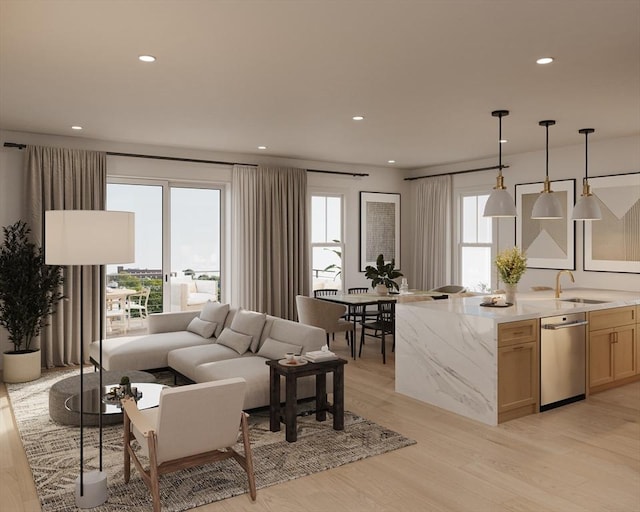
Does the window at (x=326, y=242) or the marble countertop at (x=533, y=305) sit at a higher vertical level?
the window at (x=326, y=242)

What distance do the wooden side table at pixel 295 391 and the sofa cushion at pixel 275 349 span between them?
42 cm

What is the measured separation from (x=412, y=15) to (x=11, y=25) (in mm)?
2308

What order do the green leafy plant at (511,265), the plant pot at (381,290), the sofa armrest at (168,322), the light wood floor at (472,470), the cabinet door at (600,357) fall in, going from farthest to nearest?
the plant pot at (381,290) → the sofa armrest at (168,322) → the cabinet door at (600,357) → the green leafy plant at (511,265) → the light wood floor at (472,470)

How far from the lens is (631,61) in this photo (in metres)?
3.73

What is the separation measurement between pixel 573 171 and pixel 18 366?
703cm

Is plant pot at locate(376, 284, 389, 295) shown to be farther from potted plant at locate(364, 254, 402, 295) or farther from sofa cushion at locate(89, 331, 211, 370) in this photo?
sofa cushion at locate(89, 331, 211, 370)

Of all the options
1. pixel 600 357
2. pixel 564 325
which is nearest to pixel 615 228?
pixel 600 357

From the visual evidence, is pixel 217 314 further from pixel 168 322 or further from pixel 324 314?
pixel 324 314

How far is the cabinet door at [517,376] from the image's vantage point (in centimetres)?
435

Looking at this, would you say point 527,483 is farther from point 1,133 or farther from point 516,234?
point 1,133

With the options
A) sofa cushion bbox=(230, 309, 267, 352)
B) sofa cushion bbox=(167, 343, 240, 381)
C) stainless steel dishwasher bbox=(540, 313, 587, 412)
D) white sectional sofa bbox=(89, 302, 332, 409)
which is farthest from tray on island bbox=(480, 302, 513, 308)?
sofa cushion bbox=(167, 343, 240, 381)

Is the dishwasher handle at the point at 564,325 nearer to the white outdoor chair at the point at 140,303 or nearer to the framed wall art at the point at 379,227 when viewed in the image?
the framed wall art at the point at 379,227

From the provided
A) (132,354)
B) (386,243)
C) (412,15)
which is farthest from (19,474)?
(386,243)

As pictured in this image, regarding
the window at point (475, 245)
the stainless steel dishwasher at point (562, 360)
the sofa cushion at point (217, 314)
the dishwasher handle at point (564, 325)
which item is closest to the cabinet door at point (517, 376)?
the stainless steel dishwasher at point (562, 360)
